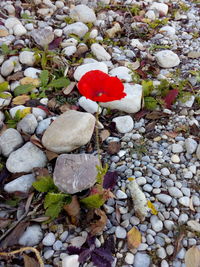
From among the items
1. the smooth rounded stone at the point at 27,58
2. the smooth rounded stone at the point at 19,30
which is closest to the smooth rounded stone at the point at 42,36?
the smooth rounded stone at the point at 19,30

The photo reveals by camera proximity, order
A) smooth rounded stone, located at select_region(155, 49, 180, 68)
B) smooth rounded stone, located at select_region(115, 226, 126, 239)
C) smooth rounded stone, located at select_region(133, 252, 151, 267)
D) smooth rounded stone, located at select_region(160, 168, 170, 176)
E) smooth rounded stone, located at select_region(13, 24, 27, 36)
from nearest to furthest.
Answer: smooth rounded stone, located at select_region(133, 252, 151, 267)
smooth rounded stone, located at select_region(115, 226, 126, 239)
smooth rounded stone, located at select_region(160, 168, 170, 176)
smooth rounded stone, located at select_region(155, 49, 180, 68)
smooth rounded stone, located at select_region(13, 24, 27, 36)

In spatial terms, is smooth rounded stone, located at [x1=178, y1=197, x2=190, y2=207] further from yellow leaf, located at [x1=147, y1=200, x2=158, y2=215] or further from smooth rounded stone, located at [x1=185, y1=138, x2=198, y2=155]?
smooth rounded stone, located at [x1=185, y1=138, x2=198, y2=155]

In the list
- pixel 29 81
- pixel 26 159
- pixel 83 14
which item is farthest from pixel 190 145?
pixel 83 14

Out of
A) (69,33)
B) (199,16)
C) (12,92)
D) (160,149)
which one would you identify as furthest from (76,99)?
(199,16)

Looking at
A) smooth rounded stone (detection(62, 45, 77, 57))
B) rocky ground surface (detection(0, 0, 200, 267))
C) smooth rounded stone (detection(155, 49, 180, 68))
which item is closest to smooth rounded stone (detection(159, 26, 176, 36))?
rocky ground surface (detection(0, 0, 200, 267))

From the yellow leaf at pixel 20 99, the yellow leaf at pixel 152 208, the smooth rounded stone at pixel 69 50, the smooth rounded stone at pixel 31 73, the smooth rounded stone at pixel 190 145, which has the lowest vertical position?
the yellow leaf at pixel 152 208

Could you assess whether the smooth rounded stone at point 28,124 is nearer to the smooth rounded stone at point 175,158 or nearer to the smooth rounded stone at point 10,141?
the smooth rounded stone at point 10,141
